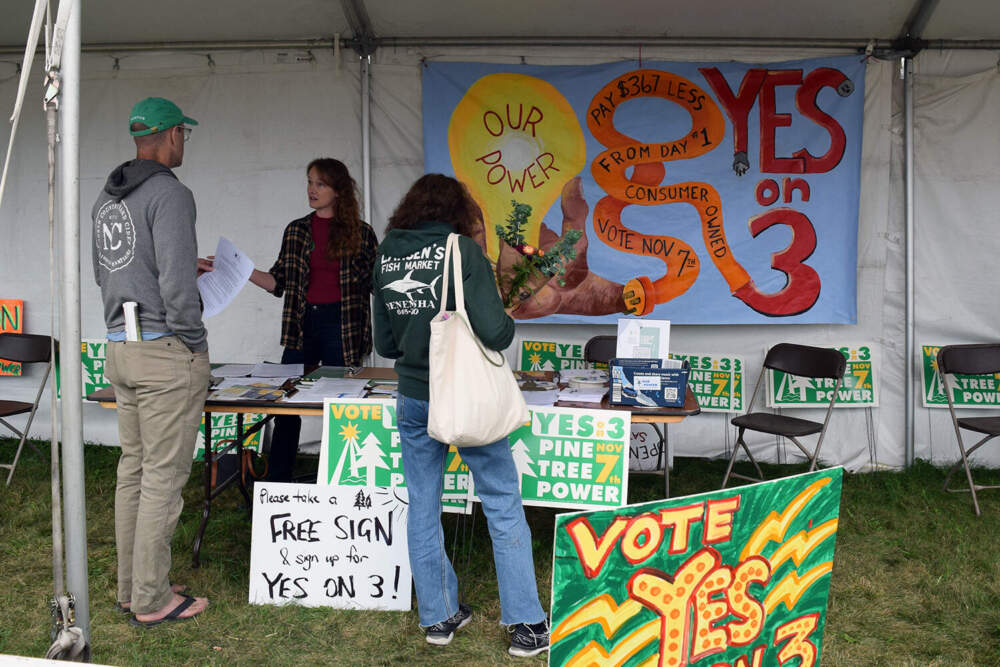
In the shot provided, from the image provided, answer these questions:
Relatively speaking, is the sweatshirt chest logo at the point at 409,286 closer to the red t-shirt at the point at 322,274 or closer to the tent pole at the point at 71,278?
the tent pole at the point at 71,278

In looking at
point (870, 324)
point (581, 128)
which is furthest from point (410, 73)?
point (870, 324)

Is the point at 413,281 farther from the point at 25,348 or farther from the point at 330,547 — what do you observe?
the point at 25,348

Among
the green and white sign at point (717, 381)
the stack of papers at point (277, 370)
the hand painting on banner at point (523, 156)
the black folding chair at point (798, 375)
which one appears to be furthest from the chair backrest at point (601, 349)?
the stack of papers at point (277, 370)

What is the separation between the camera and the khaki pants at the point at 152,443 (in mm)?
2756

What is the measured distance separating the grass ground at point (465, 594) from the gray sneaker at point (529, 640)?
0.13 feet

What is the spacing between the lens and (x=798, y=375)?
15.4ft

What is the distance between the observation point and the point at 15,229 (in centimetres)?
530

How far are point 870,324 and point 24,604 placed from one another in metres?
4.53

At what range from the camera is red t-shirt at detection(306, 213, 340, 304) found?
12.9 ft

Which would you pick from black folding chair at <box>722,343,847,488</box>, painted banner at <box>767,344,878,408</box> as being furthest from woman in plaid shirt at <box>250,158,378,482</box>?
painted banner at <box>767,344,878,408</box>

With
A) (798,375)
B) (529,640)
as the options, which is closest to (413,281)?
(529,640)

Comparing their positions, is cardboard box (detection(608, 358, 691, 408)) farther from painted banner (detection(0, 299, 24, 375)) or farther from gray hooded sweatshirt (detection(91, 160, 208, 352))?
painted banner (detection(0, 299, 24, 375))

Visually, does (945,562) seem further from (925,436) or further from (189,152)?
(189,152)

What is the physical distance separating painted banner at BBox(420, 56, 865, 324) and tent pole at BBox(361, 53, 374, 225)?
13.4 inches
